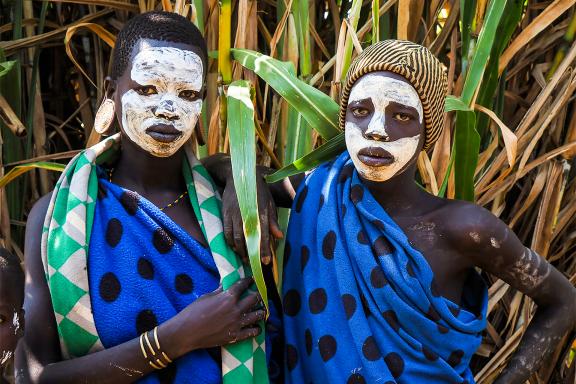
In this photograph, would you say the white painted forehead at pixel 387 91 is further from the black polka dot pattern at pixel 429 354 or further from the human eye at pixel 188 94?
the black polka dot pattern at pixel 429 354

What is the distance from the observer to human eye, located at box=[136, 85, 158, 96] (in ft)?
6.61

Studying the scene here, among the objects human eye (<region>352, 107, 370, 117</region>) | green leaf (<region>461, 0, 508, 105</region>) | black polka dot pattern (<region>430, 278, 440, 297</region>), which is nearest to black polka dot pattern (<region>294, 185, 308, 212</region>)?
human eye (<region>352, 107, 370, 117</region>)

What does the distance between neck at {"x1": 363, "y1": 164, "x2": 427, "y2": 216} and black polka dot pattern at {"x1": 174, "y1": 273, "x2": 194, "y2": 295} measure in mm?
405

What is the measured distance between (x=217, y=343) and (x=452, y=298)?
0.49 meters

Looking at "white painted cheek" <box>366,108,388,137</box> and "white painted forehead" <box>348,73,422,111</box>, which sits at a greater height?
"white painted forehead" <box>348,73,422,111</box>

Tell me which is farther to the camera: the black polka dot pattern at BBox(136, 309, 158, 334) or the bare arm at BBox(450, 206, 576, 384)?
the bare arm at BBox(450, 206, 576, 384)

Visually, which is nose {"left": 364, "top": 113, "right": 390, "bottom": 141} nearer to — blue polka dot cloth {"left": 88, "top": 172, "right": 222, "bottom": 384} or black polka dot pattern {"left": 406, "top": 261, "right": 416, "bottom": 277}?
black polka dot pattern {"left": 406, "top": 261, "right": 416, "bottom": 277}

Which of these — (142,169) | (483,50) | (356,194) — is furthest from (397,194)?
(142,169)

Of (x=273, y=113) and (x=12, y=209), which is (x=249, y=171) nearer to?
(x=273, y=113)

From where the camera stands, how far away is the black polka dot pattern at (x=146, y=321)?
1943mm

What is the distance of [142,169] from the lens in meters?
2.09

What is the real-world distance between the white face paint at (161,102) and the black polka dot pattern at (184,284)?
0.80 ft

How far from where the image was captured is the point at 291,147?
243 centimetres

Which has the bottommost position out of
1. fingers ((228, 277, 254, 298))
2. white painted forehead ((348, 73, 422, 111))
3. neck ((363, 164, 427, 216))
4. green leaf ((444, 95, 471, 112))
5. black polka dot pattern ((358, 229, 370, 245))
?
fingers ((228, 277, 254, 298))
